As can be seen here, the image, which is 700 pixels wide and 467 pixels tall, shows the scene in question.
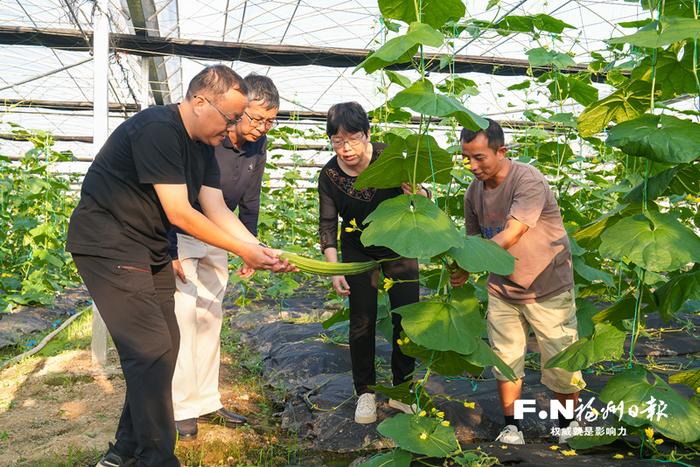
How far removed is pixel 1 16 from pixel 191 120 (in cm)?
946

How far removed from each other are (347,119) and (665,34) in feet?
4.88

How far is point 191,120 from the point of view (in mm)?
2439

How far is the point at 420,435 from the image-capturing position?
6.82 ft

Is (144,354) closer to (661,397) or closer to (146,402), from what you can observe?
(146,402)

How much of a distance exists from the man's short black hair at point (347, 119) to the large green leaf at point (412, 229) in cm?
100

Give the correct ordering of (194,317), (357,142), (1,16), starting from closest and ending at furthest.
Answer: (357,142)
(194,317)
(1,16)

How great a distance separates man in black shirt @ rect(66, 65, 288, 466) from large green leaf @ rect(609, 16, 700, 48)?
135cm

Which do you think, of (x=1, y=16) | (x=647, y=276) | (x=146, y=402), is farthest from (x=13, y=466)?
(x=1, y=16)

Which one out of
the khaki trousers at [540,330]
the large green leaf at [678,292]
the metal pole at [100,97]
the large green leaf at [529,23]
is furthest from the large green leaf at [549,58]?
the metal pole at [100,97]

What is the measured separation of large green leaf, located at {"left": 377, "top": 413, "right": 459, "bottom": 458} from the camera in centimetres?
203

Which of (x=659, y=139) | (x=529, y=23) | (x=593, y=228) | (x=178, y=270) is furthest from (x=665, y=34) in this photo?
(x=178, y=270)

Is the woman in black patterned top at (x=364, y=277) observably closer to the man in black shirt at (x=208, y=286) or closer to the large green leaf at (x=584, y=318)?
the man in black shirt at (x=208, y=286)

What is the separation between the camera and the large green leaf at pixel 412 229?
1.83m

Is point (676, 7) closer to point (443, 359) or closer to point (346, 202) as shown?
point (443, 359)
